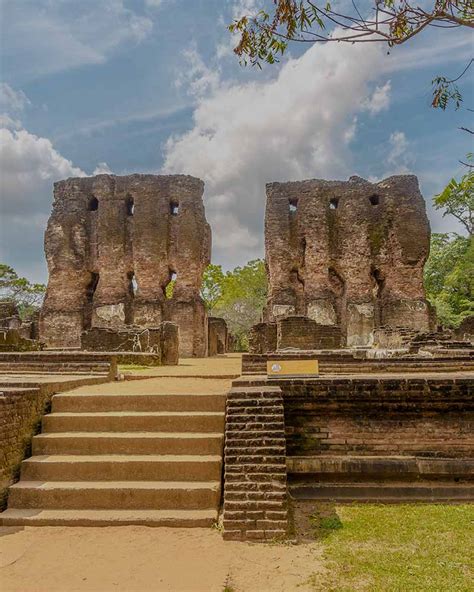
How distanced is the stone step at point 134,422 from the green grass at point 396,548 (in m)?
1.42

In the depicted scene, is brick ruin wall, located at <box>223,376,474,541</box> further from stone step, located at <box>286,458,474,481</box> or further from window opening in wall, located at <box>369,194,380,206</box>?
window opening in wall, located at <box>369,194,380,206</box>

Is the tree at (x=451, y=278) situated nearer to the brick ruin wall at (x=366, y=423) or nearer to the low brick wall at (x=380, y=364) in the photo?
the low brick wall at (x=380, y=364)

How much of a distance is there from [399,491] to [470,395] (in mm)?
1187

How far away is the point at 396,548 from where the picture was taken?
10.8 ft

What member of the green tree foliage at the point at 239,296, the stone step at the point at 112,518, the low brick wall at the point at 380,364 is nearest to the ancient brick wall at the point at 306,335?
the low brick wall at the point at 380,364

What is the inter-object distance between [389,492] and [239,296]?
3512cm

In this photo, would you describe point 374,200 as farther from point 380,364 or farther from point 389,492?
point 389,492

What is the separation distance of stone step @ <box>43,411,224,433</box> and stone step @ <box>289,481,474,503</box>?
1096mm

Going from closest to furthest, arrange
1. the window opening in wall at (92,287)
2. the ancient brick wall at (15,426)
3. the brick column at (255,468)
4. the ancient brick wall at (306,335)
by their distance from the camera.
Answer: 1. the brick column at (255,468)
2. the ancient brick wall at (15,426)
3. the ancient brick wall at (306,335)
4. the window opening in wall at (92,287)

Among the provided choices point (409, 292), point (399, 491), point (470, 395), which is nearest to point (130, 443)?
point (399, 491)

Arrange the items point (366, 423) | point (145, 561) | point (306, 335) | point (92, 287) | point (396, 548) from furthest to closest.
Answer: point (92, 287)
point (306, 335)
point (366, 423)
point (396, 548)
point (145, 561)

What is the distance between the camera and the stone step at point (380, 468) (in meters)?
4.27

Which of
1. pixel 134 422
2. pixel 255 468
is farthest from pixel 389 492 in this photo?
pixel 134 422

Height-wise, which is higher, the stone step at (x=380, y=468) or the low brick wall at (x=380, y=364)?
the low brick wall at (x=380, y=364)
